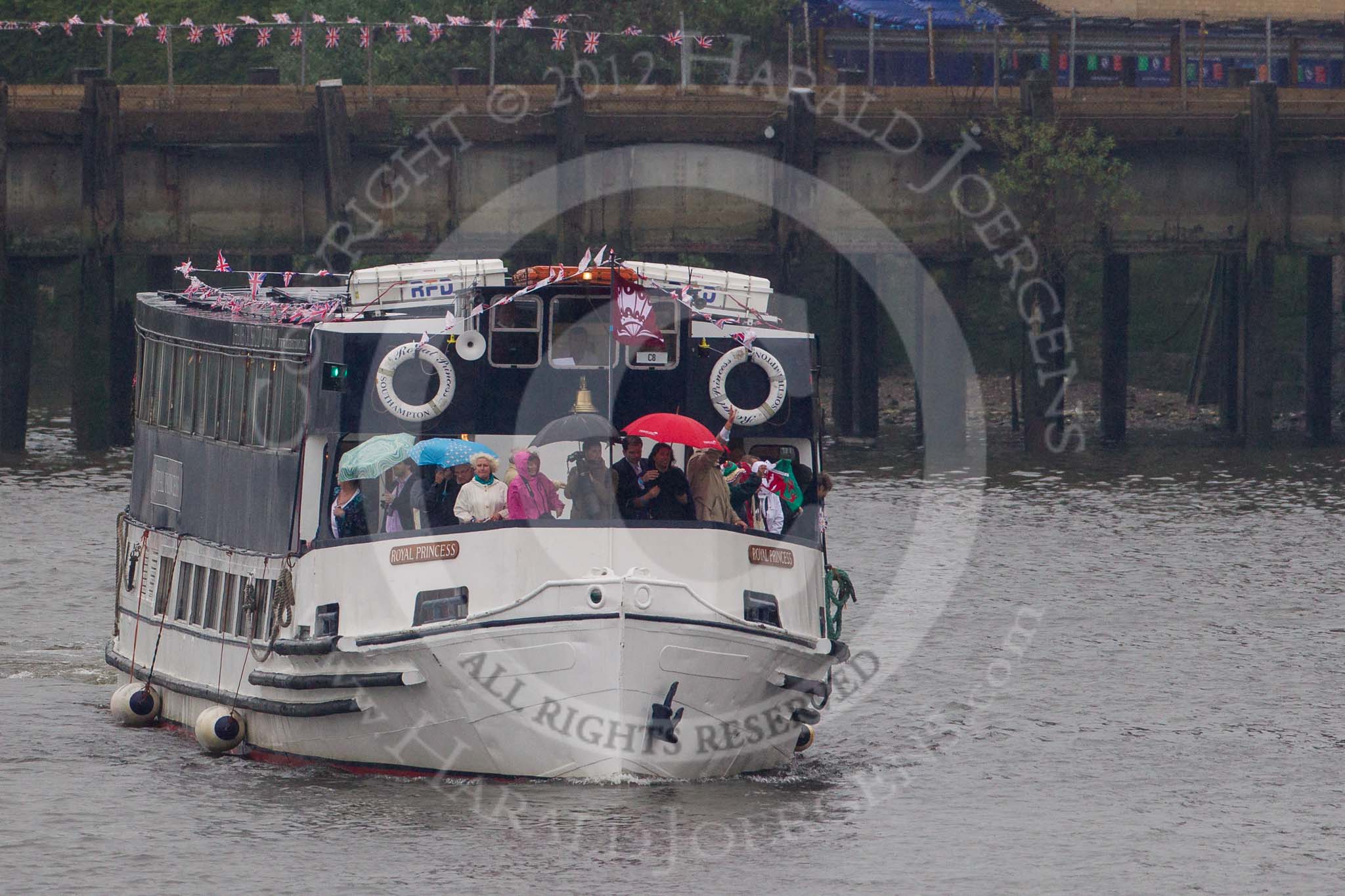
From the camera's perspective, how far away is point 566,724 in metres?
22.1

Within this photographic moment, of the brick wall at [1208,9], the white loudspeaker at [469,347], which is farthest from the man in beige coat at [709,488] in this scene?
the brick wall at [1208,9]

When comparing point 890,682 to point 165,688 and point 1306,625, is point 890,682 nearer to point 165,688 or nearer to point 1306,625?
point 1306,625

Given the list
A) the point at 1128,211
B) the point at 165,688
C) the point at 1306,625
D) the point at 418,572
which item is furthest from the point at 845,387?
the point at 418,572

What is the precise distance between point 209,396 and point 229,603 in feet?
8.84

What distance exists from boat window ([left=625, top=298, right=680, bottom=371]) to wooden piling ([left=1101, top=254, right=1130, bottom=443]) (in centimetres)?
3411

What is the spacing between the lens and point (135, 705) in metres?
27.4

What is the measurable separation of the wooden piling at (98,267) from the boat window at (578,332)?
30153mm

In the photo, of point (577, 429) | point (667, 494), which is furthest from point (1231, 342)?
point (667, 494)

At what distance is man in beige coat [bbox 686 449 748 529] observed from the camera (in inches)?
925

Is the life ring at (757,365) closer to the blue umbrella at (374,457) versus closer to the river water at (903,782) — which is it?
the blue umbrella at (374,457)

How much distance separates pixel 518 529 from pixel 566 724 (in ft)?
6.34

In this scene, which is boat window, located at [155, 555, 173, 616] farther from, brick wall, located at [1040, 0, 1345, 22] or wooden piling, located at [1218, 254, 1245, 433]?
brick wall, located at [1040, 0, 1345, 22]

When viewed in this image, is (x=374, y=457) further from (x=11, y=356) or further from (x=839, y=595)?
(x=11, y=356)

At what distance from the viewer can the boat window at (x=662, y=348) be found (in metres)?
24.8
